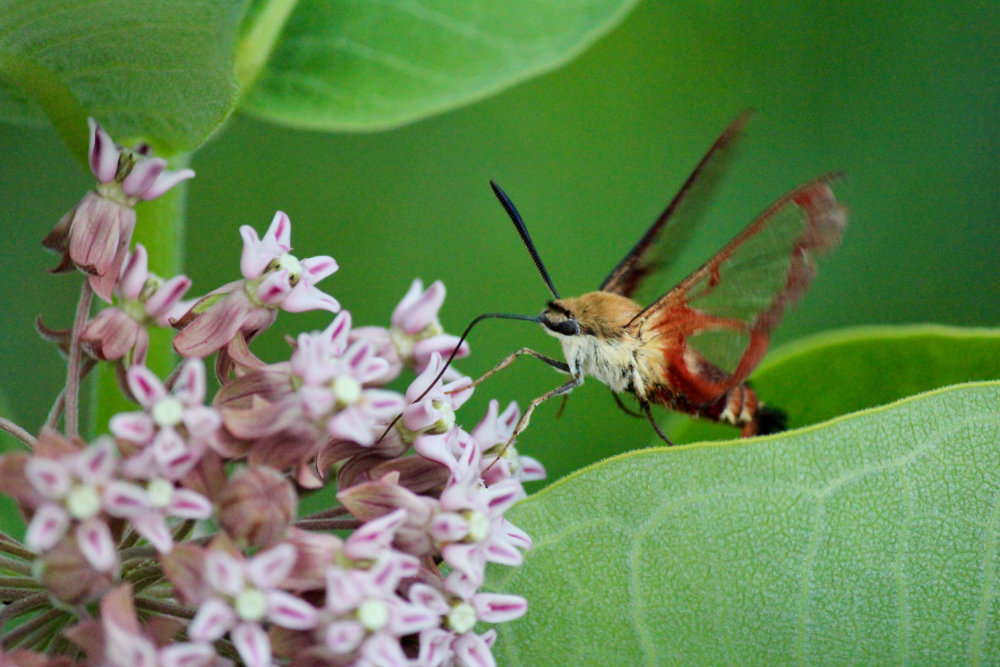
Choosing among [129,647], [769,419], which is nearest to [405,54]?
[769,419]

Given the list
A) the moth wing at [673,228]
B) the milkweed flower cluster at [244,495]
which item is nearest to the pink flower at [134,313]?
the milkweed flower cluster at [244,495]

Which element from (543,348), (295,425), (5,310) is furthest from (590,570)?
(5,310)

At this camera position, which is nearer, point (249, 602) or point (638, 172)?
point (249, 602)

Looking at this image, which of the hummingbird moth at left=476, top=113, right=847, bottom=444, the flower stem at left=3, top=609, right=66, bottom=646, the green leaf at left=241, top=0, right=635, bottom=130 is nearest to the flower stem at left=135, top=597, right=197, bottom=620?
the flower stem at left=3, top=609, right=66, bottom=646

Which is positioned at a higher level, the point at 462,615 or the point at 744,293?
the point at 744,293

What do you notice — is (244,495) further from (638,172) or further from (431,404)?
(638,172)

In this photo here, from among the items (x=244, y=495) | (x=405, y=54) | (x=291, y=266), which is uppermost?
(x=405, y=54)

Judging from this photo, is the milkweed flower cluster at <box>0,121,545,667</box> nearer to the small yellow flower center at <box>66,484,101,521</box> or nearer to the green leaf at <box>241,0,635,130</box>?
the small yellow flower center at <box>66,484,101,521</box>
